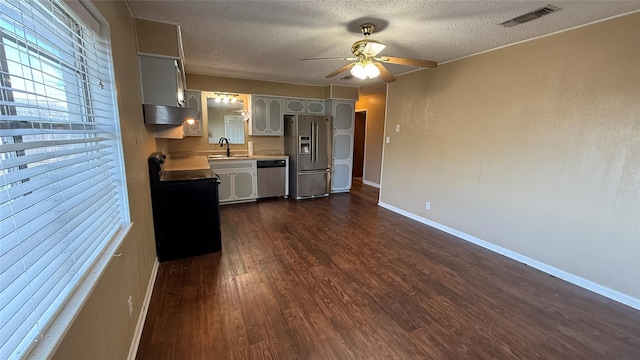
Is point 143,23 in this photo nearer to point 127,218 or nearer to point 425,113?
point 127,218

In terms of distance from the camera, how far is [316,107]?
6.04 m

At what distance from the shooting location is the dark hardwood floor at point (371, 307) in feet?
6.08

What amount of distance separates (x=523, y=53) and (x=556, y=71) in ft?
1.35

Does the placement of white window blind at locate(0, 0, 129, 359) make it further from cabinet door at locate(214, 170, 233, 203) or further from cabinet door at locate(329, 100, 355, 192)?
cabinet door at locate(329, 100, 355, 192)

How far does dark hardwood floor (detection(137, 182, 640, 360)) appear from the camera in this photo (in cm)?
185

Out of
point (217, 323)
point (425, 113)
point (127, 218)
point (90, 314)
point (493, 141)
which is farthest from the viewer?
point (425, 113)

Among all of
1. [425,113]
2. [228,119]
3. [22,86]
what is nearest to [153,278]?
[22,86]

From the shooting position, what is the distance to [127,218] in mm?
1819

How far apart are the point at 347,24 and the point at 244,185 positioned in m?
3.57

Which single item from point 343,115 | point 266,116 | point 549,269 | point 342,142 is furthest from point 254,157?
point 549,269

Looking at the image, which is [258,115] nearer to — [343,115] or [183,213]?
[343,115]

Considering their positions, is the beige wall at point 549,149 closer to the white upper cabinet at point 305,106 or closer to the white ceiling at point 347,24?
the white ceiling at point 347,24

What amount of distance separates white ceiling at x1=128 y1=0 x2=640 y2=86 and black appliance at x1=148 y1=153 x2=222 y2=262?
1.43 meters

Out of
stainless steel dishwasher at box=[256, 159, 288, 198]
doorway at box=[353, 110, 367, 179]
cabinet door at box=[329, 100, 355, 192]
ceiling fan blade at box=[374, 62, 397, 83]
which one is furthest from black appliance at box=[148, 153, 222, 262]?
doorway at box=[353, 110, 367, 179]
